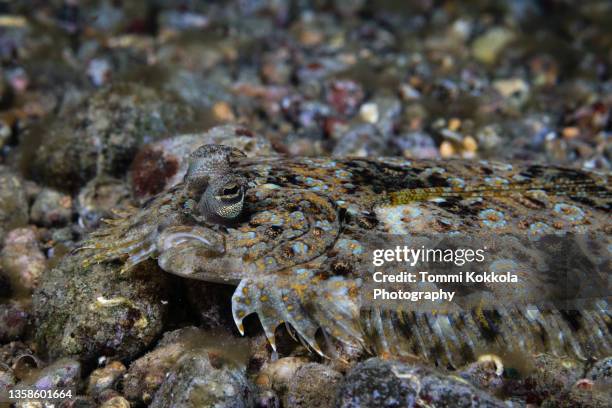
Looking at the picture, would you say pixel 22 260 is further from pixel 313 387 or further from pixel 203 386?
pixel 313 387

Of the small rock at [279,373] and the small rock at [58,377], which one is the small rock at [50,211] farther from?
the small rock at [279,373]

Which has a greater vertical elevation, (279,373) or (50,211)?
(50,211)

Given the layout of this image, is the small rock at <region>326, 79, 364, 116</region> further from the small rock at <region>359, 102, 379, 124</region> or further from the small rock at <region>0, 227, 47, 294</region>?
the small rock at <region>0, 227, 47, 294</region>

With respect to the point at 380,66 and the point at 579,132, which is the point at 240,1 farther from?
the point at 579,132

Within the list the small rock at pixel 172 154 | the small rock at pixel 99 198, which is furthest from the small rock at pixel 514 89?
the small rock at pixel 99 198

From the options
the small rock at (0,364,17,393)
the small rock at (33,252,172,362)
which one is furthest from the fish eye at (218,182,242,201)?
the small rock at (0,364,17,393)

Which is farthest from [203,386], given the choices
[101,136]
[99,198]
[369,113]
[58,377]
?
[369,113]
